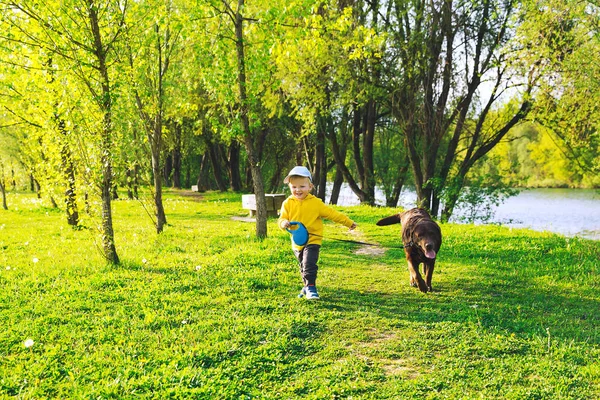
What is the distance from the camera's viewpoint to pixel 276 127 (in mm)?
28328

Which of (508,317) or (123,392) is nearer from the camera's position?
(123,392)

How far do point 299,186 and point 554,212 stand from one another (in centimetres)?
3128

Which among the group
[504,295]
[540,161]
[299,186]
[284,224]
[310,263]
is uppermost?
[540,161]

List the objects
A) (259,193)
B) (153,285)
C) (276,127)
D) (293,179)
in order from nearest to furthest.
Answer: (293,179) → (153,285) → (259,193) → (276,127)

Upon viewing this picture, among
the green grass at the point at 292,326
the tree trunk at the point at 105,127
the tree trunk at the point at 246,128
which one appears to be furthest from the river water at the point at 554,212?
the tree trunk at the point at 105,127

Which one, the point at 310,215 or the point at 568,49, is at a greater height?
the point at 568,49

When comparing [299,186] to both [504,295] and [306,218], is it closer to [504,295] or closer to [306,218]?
[306,218]

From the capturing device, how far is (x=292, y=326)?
527cm

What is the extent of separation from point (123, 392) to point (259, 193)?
773 centimetres

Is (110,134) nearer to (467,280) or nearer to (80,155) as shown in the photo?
(80,155)

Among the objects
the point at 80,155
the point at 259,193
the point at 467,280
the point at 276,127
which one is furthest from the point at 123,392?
the point at 276,127

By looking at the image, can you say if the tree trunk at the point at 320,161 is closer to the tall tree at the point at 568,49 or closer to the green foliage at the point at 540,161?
the tall tree at the point at 568,49

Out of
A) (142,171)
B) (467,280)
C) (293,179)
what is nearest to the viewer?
(293,179)

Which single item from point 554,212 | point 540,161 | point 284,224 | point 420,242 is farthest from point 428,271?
point 540,161
